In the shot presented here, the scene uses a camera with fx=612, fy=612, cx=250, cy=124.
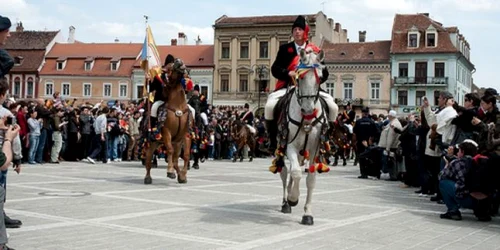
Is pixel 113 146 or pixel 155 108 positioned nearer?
pixel 155 108

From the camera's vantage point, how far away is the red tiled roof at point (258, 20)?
2777 inches

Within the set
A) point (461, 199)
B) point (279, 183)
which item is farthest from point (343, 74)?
point (461, 199)

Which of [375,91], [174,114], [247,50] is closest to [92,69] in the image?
[247,50]

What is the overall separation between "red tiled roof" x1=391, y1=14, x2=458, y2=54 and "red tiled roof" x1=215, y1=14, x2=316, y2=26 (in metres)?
9.73

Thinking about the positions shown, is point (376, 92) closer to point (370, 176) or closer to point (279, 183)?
point (370, 176)

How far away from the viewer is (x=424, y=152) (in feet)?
47.6

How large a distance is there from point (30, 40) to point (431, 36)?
49.9m

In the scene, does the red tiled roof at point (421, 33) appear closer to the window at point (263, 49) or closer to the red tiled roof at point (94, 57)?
the window at point (263, 49)

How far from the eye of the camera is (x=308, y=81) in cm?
888

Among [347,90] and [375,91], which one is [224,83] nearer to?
[347,90]

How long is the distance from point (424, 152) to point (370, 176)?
588 cm

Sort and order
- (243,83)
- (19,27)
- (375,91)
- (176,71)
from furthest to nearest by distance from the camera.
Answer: (19,27), (243,83), (375,91), (176,71)

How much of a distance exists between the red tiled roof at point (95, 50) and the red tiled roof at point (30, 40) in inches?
52.1

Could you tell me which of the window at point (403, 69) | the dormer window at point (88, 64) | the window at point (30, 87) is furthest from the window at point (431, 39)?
the window at point (30, 87)
